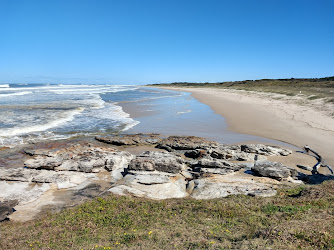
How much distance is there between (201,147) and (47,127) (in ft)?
43.7

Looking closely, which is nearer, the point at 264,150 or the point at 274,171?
the point at 274,171

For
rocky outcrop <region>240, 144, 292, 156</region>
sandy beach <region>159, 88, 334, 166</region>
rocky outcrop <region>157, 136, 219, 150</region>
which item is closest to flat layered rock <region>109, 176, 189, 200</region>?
rocky outcrop <region>157, 136, 219, 150</region>

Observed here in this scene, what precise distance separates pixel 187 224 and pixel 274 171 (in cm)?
548

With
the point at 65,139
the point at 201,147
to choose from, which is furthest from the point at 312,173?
the point at 65,139

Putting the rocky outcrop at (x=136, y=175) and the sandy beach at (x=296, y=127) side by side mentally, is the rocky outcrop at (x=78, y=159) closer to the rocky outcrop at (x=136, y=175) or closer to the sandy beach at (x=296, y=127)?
the rocky outcrop at (x=136, y=175)

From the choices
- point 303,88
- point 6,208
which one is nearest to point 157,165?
point 6,208

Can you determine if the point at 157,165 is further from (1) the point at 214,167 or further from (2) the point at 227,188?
(2) the point at 227,188

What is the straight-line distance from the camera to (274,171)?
9.80m

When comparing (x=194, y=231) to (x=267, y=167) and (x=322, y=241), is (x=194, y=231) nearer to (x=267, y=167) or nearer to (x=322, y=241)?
(x=322, y=241)

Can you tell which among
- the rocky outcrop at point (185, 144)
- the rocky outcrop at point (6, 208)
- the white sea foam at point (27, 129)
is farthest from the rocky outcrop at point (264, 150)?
the white sea foam at point (27, 129)

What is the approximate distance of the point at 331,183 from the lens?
8078 millimetres

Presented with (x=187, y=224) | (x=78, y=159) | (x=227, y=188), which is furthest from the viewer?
(x=78, y=159)

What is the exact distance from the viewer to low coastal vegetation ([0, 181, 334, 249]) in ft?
16.4

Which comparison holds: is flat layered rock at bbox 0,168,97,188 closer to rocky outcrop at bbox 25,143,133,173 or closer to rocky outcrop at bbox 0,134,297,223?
rocky outcrop at bbox 0,134,297,223
